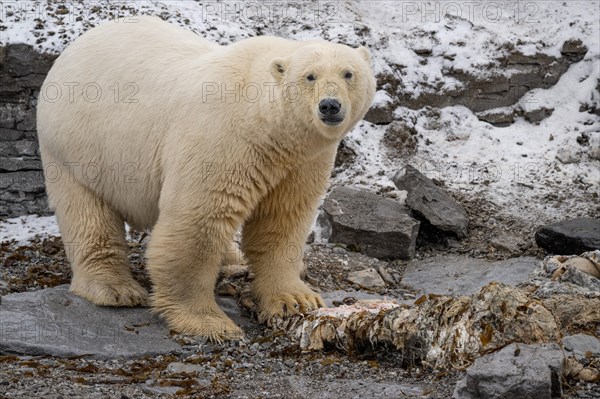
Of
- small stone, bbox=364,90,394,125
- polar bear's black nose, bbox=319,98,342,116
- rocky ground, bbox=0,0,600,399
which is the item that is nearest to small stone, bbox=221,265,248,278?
rocky ground, bbox=0,0,600,399

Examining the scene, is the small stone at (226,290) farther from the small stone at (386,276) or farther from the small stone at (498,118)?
the small stone at (498,118)

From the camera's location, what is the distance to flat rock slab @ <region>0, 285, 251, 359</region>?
572 cm

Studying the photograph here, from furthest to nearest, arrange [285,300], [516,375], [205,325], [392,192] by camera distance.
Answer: [392,192]
[285,300]
[205,325]
[516,375]

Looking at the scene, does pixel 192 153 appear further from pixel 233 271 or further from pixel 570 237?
pixel 570 237

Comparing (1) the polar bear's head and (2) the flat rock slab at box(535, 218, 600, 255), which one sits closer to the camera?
(1) the polar bear's head

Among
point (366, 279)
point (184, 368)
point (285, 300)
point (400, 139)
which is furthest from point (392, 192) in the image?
point (184, 368)

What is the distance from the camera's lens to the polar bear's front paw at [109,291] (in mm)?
6574

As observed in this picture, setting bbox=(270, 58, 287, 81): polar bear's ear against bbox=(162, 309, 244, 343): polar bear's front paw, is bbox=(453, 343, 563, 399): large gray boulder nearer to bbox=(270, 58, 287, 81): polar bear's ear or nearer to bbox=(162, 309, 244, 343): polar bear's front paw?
bbox=(162, 309, 244, 343): polar bear's front paw

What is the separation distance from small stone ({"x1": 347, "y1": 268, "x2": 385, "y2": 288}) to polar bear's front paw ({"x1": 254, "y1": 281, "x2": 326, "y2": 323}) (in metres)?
1.34

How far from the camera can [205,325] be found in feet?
20.1

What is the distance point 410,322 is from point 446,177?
18.0 ft

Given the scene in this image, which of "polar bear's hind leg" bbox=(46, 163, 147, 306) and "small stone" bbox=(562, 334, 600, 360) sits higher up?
"small stone" bbox=(562, 334, 600, 360)

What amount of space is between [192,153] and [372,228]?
3332 mm

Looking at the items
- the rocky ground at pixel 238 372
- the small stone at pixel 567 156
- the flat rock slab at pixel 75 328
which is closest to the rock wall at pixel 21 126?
the small stone at pixel 567 156
